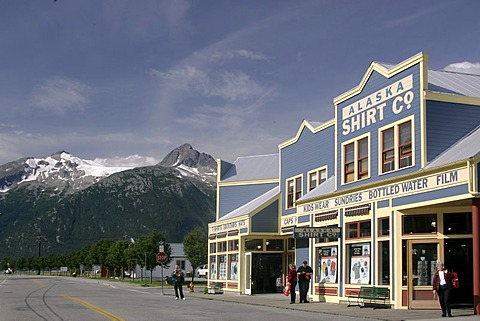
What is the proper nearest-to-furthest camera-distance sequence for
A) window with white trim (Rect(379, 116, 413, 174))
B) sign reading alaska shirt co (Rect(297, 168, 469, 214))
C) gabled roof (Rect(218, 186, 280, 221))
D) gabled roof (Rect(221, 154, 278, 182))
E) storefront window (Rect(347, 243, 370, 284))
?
sign reading alaska shirt co (Rect(297, 168, 469, 214)) → window with white trim (Rect(379, 116, 413, 174)) → storefront window (Rect(347, 243, 370, 284)) → gabled roof (Rect(218, 186, 280, 221)) → gabled roof (Rect(221, 154, 278, 182))

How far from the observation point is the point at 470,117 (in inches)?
1021

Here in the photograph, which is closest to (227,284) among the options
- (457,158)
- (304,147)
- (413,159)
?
(304,147)

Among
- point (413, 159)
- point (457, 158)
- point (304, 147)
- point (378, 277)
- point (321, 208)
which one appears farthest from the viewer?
point (304, 147)

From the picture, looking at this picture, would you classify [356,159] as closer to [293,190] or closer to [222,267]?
[293,190]

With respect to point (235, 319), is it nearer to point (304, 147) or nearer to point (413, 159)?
point (413, 159)

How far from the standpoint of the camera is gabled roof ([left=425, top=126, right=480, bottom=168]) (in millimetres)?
22666

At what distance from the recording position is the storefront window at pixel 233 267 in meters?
43.0

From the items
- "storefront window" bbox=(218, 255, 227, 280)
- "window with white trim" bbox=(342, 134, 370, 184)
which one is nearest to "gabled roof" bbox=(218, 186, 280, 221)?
"storefront window" bbox=(218, 255, 227, 280)

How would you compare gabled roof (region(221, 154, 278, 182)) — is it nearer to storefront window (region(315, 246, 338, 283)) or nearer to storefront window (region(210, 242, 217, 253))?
storefront window (region(210, 242, 217, 253))

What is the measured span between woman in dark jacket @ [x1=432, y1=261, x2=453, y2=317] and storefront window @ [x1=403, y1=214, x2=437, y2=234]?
2900 millimetres

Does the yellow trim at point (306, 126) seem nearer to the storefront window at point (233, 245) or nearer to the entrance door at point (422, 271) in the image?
the storefront window at point (233, 245)

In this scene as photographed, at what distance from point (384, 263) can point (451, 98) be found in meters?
6.75

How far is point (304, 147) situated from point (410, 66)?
12802 mm

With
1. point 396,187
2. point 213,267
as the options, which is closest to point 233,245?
point 213,267
